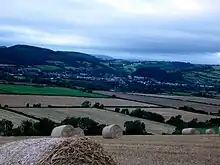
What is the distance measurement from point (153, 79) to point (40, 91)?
4091cm

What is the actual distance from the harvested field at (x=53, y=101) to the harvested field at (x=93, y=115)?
111 inches

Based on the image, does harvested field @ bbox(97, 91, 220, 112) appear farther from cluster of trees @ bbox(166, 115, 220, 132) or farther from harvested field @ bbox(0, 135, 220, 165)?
harvested field @ bbox(0, 135, 220, 165)

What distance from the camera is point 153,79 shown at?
88938mm

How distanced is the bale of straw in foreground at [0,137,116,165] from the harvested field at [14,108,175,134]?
26.1 metres

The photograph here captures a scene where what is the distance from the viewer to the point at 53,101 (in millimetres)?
44000

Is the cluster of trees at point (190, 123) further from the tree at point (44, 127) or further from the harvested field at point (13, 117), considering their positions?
the harvested field at point (13, 117)

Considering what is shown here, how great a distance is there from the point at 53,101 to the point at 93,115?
7.63 meters

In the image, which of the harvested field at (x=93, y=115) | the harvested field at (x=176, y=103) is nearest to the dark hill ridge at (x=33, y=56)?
the harvested field at (x=176, y=103)

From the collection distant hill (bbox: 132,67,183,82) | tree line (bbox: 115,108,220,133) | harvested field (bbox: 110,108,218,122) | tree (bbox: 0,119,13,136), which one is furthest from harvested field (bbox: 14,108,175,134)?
distant hill (bbox: 132,67,183,82)

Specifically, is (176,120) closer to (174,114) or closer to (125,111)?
(174,114)

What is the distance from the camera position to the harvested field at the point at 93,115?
3428 cm

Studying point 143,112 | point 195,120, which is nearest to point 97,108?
point 143,112

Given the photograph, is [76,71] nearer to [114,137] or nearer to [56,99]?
[56,99]

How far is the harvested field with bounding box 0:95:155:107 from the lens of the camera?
41.8 metres
